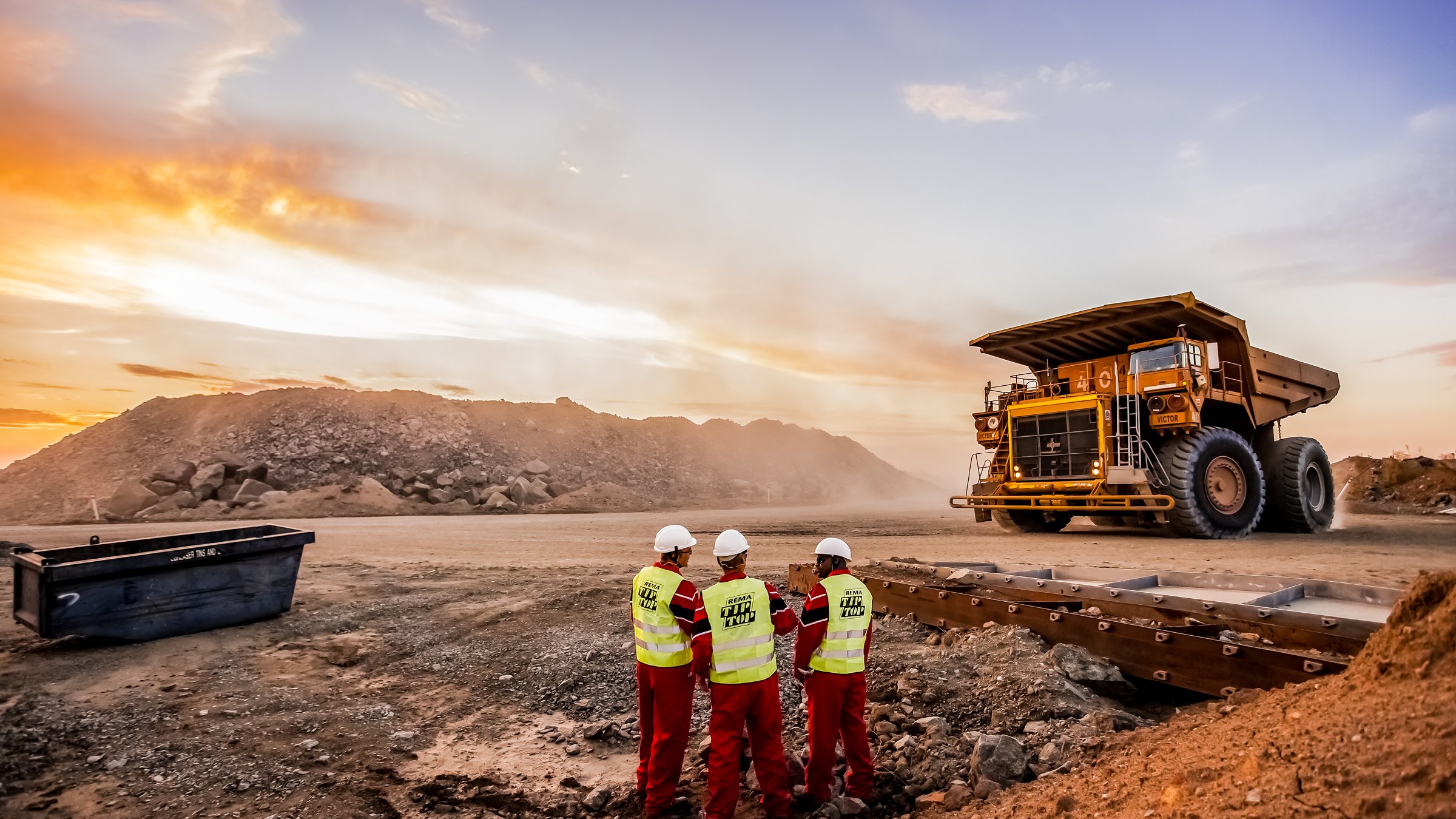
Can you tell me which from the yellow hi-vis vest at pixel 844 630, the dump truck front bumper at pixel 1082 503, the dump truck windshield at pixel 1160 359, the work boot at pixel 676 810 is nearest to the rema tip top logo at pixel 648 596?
the yellow hi-vis vest at pixel 844 630

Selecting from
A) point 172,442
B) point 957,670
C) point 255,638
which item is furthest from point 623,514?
point 172,442

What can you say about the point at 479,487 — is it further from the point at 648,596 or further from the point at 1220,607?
the point at 1220,607

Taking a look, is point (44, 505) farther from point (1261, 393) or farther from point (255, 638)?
point (1261, 393)

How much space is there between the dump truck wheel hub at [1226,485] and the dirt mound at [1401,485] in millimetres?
13954

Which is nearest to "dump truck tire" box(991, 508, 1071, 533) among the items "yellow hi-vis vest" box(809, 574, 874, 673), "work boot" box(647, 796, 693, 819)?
"yellow hi-vis vest" box(809, 574, 874, 673)

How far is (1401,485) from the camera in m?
24.2

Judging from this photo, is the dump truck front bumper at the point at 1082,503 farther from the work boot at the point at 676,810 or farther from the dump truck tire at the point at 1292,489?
the work boot at the point at 676,810

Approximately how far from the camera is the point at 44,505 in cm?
3406

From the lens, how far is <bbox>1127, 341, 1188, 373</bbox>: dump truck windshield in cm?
1255

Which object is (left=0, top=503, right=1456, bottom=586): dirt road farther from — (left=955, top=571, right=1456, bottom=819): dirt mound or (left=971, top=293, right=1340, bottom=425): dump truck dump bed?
(left=955, top=571, right=1456, bottom=819): dirt mound

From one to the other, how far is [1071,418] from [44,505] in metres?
43.2

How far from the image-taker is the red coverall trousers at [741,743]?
3779 mm

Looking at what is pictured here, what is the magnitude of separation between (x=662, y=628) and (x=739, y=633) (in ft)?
1.44

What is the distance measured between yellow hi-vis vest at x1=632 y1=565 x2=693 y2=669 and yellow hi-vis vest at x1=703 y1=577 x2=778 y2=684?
8.0 inches
